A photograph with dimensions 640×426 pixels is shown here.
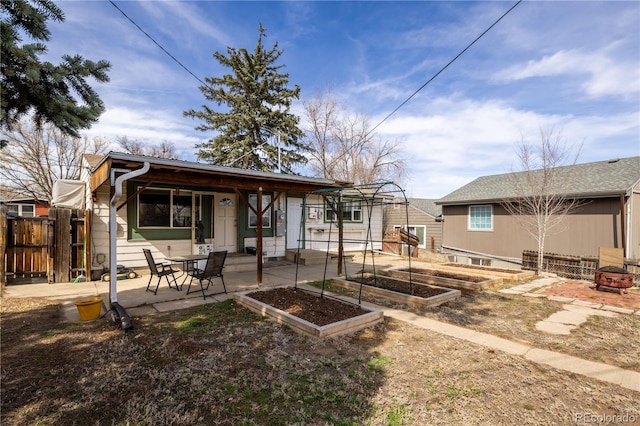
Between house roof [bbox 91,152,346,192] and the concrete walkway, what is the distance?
2.30 m

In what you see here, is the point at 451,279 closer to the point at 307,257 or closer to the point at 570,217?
the point at 307,257

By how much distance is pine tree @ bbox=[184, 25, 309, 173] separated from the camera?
61.6 ft

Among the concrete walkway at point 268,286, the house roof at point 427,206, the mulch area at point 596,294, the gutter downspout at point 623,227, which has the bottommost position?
the mulch area at point 596,294

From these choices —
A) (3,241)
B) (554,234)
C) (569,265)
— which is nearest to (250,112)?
(3,241)

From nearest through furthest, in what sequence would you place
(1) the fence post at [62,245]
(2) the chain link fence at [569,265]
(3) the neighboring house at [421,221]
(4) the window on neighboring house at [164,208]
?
1. (1) the fence post at [62,245]
2. (4) the window on neighboring house at [164,208]
3. (2) the chain link fence at [569,265]
4. (3) the neighboring house at [421,221]

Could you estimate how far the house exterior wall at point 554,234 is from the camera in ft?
32.7

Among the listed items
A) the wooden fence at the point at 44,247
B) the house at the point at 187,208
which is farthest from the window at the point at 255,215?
the wooden fence at the point at 44,247

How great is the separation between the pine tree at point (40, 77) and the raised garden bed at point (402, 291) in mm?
4490

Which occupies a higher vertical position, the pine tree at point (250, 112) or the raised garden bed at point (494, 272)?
the pine tree at point (250, 112)

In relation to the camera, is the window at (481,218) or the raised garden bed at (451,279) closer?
the raised garden bed at (451,279)

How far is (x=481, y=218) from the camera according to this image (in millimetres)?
13641

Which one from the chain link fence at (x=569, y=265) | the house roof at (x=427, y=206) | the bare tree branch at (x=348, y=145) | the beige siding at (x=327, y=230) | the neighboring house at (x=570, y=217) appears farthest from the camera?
the bare tree branch at (x=348, y=145)

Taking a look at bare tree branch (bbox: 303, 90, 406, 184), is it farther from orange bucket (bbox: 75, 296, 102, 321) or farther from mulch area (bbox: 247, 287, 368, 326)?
orange bucket (bbox: 75, 296, 102, 321)

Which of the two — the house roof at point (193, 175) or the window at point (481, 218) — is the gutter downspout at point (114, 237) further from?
the window at point (481, 218)
